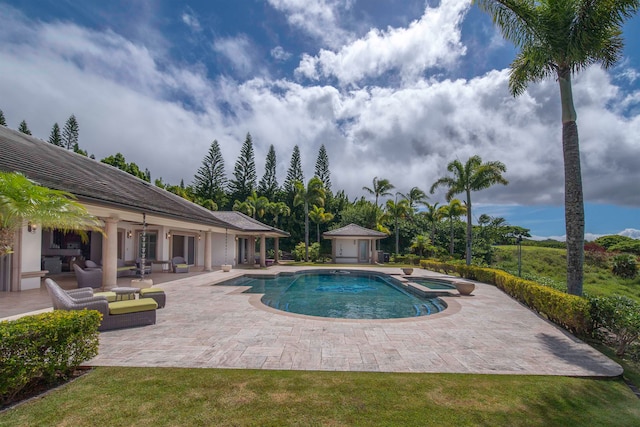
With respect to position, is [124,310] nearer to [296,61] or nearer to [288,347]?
[288,347]

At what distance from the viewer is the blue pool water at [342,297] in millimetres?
9778

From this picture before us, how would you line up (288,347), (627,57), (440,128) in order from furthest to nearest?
(440,128)
(627,57)
(288,347)

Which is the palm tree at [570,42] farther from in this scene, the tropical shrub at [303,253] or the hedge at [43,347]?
the tropical shrub at [303,253]

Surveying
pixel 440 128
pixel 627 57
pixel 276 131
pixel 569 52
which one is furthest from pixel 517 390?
pixel 276 131

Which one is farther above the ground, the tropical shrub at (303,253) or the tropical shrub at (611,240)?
the tropical shrub at (611,240)

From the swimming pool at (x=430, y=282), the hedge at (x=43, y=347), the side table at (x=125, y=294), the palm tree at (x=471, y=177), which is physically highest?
the palm tree at (x=471, y=177)

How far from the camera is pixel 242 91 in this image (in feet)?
54.2

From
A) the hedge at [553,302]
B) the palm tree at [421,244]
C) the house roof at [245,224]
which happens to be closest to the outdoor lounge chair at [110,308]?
the hedge at [553,302]

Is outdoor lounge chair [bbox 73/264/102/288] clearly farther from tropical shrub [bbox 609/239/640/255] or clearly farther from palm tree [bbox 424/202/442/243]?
tropical shrub [bbox 609/239/640/255]

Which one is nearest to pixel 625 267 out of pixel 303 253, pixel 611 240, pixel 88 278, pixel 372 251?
pixel 611 240

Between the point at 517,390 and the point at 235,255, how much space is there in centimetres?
2165

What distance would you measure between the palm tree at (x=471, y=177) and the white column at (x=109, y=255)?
18.3 m

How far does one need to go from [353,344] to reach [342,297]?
6.70 metres

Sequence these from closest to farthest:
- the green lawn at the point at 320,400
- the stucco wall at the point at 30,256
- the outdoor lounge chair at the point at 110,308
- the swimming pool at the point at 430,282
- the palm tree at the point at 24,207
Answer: the green lawn at the point at 320,400, the palm tree at the point at 24,207, the outdoor lounge chair at the point at 110,308, the stucco wall at the point at 30,256, the swimming pool at the point at 430,282
